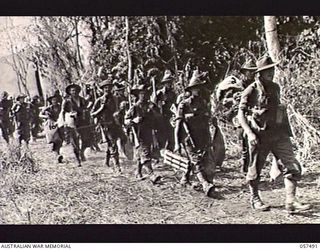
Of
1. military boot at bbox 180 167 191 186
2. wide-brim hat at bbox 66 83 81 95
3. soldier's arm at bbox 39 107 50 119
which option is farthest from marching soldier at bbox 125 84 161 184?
soldier's arm at bbox 39 107 50 119

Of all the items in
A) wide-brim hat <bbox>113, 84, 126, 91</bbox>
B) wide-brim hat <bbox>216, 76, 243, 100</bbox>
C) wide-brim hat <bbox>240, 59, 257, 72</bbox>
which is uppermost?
wide-brim hat <bbox>240, 59, 257, 72</bbox>

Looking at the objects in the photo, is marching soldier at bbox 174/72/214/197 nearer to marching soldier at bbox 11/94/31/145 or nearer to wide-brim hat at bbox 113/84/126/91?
wide-brim hat at bbox 113/84/126/91

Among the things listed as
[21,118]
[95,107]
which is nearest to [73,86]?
[95,107]

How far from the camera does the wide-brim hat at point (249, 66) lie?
2.88 metres

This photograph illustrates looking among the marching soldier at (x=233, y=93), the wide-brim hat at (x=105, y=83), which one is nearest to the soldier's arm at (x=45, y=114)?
the wide-brim hat at (x=105, y=83)

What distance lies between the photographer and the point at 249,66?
2889 mm

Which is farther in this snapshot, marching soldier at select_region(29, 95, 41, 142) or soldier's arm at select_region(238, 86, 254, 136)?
marching soldier at select_region(29, 95, 41, 142)

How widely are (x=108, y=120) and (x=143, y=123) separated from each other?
0.15 metres

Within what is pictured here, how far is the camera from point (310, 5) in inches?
115

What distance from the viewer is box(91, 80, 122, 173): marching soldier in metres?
2.98

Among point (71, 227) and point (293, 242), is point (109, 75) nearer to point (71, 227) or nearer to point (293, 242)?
point (71, 227)

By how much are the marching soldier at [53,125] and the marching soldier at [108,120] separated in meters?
0.16

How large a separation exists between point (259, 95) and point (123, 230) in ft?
2.70

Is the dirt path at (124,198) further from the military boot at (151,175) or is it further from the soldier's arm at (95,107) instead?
the soldier's arm at (95,107)
